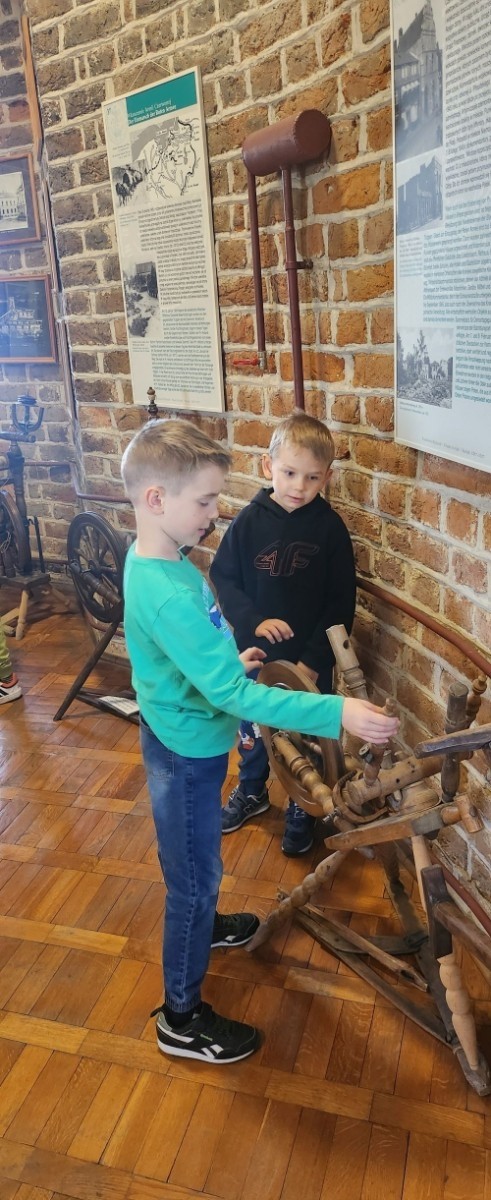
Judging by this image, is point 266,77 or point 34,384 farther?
point 34,384

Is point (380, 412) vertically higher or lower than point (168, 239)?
lower

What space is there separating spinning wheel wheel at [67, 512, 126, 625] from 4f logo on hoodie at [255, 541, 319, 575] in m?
0.99

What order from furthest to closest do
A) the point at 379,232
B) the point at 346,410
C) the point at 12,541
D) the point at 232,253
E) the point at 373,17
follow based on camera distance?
the point at 12,541 < the point at 232,253 < the point at 346,410 < the point at 379,232 < the point at 373,17

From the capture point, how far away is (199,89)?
108 inches

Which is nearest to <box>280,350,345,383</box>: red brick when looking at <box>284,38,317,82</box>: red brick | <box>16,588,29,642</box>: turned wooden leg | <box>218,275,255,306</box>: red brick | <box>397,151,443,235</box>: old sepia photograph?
<box>218,275,255,306</box>: red brick

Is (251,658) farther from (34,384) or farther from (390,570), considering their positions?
(34,384)

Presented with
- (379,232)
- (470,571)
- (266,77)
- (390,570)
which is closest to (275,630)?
(390,570)

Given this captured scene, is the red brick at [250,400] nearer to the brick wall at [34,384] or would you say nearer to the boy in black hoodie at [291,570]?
the boy in black hoodie at [291,570]

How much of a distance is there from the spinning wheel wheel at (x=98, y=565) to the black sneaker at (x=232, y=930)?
1375 mm

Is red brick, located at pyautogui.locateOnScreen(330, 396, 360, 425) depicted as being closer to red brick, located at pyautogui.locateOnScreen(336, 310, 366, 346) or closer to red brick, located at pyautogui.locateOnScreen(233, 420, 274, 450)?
red brick, located at pyautogui.locateOnScreen(336, 310, 366, 346)

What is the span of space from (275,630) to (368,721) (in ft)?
2.86

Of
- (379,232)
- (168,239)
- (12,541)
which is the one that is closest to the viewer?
(379,232)

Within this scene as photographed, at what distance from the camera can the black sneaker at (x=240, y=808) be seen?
8.68 feet

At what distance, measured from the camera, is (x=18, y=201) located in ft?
15.4
